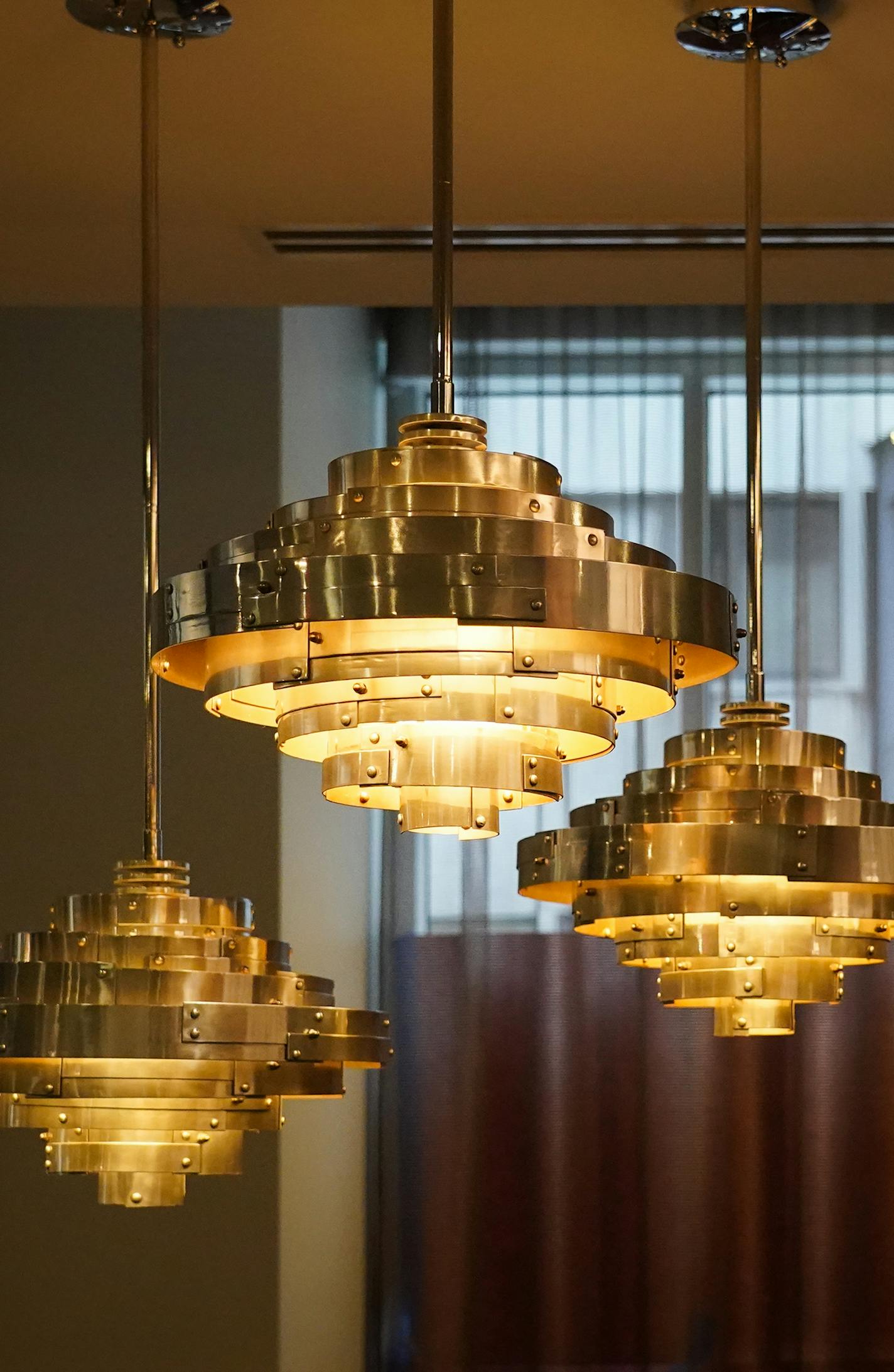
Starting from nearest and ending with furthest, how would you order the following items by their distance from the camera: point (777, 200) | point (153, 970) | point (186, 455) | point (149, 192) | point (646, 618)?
point (646, 618)
point (153, 970)
point (149, 192)
point (777, 200)
point (186, 455)

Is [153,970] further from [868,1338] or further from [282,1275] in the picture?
[868,1338]

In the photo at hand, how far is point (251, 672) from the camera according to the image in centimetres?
113

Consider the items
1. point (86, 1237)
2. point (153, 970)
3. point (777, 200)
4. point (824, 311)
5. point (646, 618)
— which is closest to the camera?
point (646, 618)

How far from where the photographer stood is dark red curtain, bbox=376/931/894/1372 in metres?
5.44

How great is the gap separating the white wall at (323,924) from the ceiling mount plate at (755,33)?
2.25 m

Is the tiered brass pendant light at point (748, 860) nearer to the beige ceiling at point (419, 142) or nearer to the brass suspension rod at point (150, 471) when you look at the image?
the brass suspension rod at point (150, 471)

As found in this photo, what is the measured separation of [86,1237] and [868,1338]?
246 cm

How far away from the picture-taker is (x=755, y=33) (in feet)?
8.23

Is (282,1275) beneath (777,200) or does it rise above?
beneath

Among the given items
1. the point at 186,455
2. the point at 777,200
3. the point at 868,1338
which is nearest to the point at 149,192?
the point at 777,200

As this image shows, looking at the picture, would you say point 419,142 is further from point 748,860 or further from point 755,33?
point 748,860

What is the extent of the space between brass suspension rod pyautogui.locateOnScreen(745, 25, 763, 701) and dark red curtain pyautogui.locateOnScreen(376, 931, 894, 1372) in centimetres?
377

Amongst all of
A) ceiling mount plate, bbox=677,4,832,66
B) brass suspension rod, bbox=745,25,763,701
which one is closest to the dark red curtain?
ceiling mount plate, bbox=677,4,832,66

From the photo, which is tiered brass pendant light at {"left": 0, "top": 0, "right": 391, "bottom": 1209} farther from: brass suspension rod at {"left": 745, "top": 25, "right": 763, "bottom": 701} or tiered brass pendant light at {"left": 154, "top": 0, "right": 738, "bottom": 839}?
brass suspension rod at {"left": 745, "top": 25, "right": 763, "bottom": 701}
